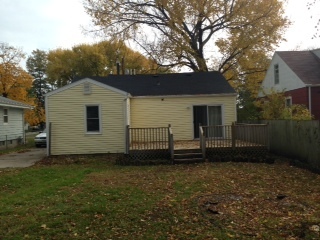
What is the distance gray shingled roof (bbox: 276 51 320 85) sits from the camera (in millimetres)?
20794

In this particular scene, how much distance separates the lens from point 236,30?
25.6 m

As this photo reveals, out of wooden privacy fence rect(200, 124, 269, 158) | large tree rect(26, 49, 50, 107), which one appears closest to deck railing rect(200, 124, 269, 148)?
wooden privacy fence rect(200, 124, 269, 158)

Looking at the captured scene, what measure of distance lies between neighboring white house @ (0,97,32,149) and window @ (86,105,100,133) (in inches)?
307

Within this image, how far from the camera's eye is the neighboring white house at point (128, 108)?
15.4 m

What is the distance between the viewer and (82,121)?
15.5 metres

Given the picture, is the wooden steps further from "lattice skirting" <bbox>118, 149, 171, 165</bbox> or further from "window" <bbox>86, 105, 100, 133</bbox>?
"window" <bbox>86, 105, 100, 133</bbox>

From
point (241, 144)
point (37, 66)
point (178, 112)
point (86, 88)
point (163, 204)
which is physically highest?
point (37, 66)

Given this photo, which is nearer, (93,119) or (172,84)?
(93,119)

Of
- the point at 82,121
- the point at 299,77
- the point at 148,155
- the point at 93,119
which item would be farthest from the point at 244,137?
the point at 299,77

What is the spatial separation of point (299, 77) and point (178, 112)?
29.6 feet

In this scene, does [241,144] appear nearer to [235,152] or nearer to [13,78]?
[235,152]

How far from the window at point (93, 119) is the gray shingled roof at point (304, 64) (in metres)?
13.3

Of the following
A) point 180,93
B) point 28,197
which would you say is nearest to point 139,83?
point 180,93

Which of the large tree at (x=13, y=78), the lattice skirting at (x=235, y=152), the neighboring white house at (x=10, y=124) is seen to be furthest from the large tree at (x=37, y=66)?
the lattice skirting at (x=235, y=152)
